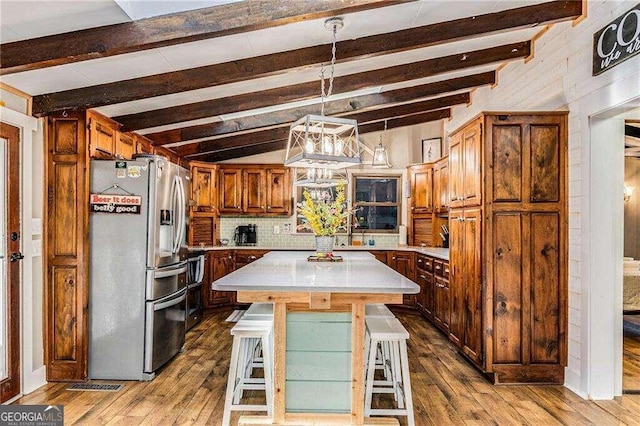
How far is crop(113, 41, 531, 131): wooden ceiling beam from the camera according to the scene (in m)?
4.26

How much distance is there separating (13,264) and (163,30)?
2.07 m

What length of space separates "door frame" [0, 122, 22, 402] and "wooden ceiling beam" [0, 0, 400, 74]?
0.82m

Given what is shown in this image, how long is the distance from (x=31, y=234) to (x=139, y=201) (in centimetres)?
82

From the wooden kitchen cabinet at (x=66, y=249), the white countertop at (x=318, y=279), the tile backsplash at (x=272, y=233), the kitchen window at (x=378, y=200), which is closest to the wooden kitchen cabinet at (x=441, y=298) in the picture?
the white countertop at (x=318, y=279)

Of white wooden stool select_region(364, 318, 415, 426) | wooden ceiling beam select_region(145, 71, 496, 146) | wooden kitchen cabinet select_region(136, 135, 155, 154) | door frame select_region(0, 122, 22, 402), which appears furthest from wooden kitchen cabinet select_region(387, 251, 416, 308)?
door frame select_region(0, 122, 22, 402)

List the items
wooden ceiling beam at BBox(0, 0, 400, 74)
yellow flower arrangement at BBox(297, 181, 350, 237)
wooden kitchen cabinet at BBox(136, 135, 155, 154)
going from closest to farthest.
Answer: wooden ceiling beam at BBox(0, 0, 400, 74) < yellow flower arrangement at BBox(297, 181, 350, 237) < wooden kitchen cabinet at BBox(136, 135, 155, 154)

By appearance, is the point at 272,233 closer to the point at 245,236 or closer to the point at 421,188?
the point at 245,236

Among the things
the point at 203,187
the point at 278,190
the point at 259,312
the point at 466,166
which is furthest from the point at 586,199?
the point at 203,187

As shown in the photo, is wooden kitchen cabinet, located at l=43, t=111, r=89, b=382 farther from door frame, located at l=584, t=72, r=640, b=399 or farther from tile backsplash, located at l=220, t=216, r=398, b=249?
door frame, located at l=584, t=72, r=640, b=399

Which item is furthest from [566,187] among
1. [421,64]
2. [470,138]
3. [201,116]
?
[201,116]

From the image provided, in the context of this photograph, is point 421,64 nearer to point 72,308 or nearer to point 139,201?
point 139,201

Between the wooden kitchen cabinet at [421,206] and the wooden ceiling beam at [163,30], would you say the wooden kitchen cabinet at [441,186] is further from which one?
the wooden ceiling beam at [163,30]

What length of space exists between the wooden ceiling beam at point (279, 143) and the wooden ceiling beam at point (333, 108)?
4.42 ft

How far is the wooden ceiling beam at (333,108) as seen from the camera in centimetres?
507
